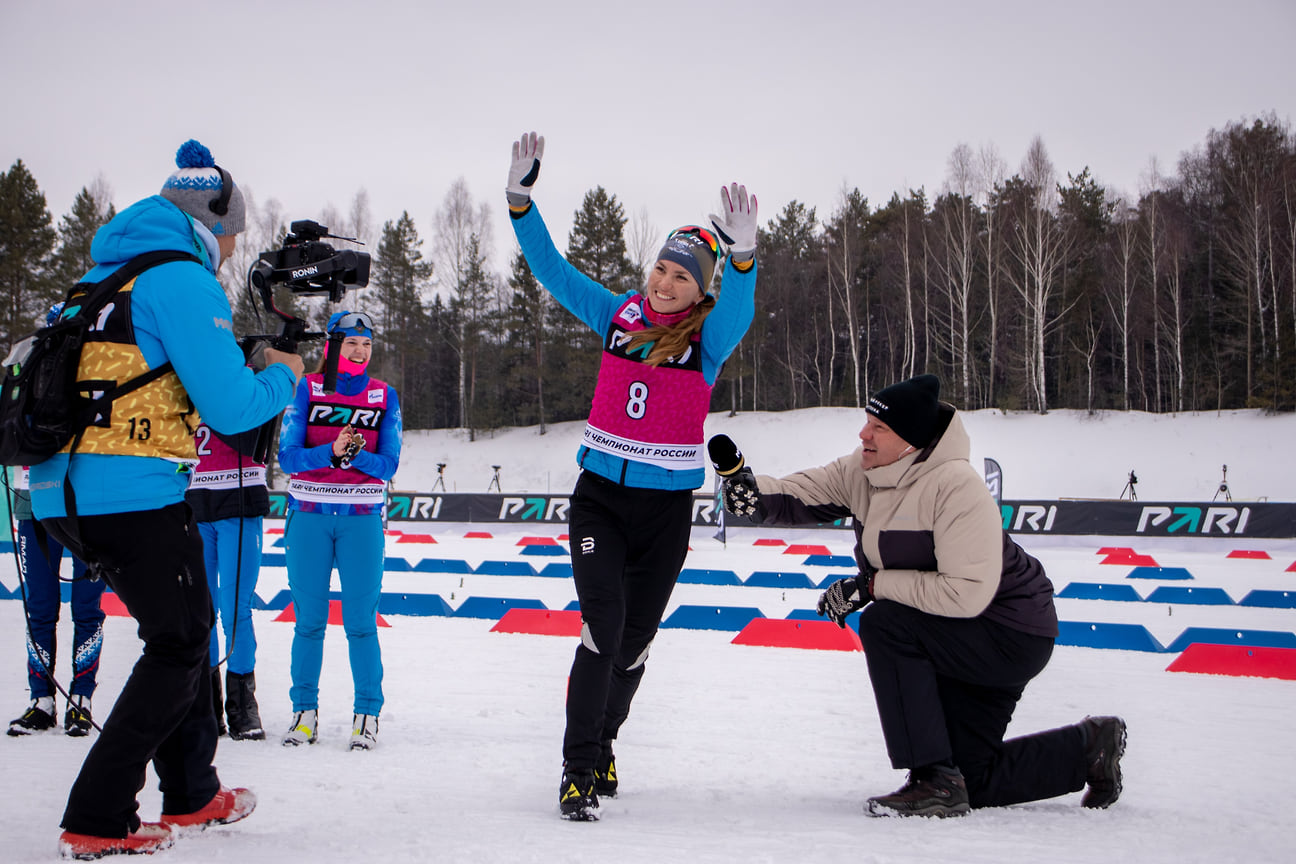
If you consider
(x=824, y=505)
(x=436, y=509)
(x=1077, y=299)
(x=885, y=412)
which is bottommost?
(x=436, y=509)

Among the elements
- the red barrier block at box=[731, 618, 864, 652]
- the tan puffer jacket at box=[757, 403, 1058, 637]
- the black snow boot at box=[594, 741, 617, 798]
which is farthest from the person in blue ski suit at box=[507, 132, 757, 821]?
the red barrier block at box=[731, 618, 864, 652]

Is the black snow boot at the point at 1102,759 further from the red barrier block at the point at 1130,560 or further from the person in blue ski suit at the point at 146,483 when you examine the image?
the red barrier block at the point at 1130,560

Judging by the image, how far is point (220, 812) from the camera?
2.40 meters

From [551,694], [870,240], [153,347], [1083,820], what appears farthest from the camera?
[870,240]

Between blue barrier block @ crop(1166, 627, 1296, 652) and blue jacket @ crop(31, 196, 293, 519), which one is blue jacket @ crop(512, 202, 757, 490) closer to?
blue jacket @ crop(31, 196, 293, 519)

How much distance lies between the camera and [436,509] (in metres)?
18.1

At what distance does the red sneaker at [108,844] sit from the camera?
200 cm

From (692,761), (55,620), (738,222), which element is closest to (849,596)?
(692,761)

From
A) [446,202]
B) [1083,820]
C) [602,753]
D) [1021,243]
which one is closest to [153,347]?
[602,753]

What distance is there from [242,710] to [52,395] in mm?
2079

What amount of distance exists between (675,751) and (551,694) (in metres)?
1.20

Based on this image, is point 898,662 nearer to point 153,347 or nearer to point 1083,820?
point 1083,820

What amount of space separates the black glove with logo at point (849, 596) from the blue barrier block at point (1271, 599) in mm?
6995

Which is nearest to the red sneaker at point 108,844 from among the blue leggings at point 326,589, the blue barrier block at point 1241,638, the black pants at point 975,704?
the blue leggings at point 326,589
